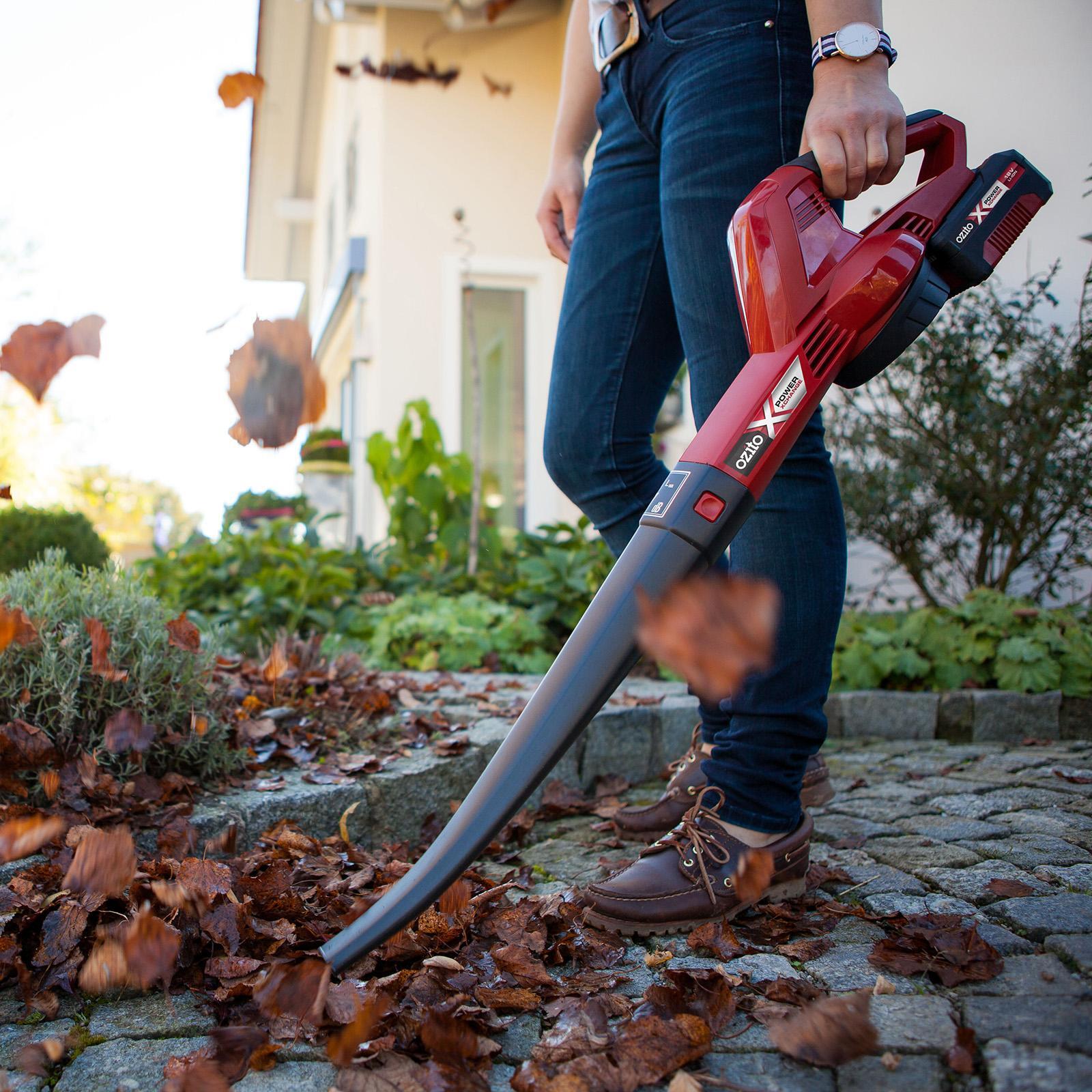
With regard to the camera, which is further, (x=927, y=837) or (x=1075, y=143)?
(x=1075, y=143)

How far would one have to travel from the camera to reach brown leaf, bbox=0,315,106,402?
76.9 inches

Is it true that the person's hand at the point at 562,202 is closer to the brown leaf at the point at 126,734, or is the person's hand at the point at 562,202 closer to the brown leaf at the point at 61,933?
the brown leaf at the point at 126,734

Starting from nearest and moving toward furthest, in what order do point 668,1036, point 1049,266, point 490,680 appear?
point 668,1036 → point 490,680 → point 1049,266

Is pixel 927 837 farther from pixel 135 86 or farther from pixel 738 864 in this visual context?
pixel 135 86

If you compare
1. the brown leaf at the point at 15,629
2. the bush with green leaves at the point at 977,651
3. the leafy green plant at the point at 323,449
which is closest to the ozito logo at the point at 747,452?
the brown leaf at the point at 15,629

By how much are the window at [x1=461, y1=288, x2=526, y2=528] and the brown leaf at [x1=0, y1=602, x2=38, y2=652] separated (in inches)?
214

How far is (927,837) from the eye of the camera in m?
1.84

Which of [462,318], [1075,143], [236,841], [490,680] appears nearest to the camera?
[236,841]

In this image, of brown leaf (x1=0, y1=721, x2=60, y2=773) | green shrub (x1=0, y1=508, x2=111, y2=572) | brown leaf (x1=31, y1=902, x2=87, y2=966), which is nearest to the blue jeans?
brown leaf (x1=31, y1=902, x2=87, y2=966)

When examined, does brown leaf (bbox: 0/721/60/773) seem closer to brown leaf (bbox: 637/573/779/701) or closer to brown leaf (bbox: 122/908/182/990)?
brown leaf (bbox: 122/908/182/990)

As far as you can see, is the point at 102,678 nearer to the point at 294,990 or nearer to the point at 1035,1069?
the point at 294,990

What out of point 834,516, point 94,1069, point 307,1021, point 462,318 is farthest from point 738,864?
point 462,318

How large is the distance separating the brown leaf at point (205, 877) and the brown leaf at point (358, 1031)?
0.34 m

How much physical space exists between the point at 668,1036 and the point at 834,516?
2.50ft
